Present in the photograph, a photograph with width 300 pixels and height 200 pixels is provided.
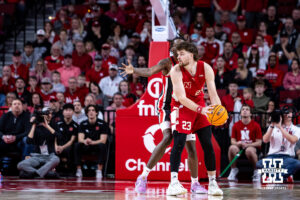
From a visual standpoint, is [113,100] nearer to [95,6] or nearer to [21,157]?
[21,157]

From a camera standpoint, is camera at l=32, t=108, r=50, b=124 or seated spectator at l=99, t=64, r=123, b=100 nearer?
camera at l=32, t=108, r=50, b=124

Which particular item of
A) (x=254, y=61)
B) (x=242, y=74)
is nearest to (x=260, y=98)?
(x=242, y=74)

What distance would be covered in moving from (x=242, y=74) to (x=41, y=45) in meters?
5.84

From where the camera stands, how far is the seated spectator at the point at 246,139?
1084 cm

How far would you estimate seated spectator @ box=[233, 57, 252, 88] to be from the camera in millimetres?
13506

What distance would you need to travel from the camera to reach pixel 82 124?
38.3 ft

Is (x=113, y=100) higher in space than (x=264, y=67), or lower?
lower

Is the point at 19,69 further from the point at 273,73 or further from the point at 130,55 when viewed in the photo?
the point at 273,73

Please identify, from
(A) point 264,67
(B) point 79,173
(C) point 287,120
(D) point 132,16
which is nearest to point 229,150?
(C) point 287,120

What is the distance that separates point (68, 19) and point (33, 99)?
16.8 ft

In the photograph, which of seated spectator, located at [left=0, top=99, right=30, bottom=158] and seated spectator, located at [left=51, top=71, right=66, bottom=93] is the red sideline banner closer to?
seated spectator, located at [left=0, top=99, right=30, bottom=158]

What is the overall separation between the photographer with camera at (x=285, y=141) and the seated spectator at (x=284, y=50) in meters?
4.59

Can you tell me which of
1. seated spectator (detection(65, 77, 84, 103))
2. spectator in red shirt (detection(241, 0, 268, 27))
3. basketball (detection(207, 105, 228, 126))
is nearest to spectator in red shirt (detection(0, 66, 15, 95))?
seated spectator (detection(65, 77, 84, 103))

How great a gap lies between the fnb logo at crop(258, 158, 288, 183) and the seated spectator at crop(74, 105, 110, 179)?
10.7 feet
